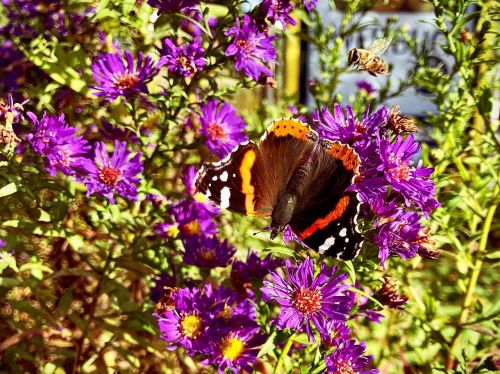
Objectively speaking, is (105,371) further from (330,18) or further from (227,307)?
(330,18)

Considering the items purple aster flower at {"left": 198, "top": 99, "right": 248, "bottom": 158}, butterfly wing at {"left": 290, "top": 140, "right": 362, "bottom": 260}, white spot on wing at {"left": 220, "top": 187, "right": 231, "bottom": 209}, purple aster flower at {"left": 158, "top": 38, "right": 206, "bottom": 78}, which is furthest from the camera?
purple aster flower at {"left": 198, "top": 99, "right": 248, "bottom": 158}

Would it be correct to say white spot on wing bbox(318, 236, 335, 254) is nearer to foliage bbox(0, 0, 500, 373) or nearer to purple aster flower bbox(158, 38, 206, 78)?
foliage bbox(0, 0, 500, 373)

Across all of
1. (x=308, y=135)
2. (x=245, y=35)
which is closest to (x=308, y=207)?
(x=308, y=135)

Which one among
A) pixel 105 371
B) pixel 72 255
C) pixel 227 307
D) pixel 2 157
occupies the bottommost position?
pixel 105 371

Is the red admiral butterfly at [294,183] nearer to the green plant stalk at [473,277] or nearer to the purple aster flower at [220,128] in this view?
the purple aster flower at [220,128]

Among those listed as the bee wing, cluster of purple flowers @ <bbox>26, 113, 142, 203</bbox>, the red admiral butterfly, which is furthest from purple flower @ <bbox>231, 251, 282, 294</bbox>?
the bee wing

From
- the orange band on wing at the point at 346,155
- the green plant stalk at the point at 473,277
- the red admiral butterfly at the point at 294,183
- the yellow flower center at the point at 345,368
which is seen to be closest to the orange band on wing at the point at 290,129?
the red admiral butterfly at the point at 294,183

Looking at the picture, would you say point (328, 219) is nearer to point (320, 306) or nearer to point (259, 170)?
point (320, 306)
